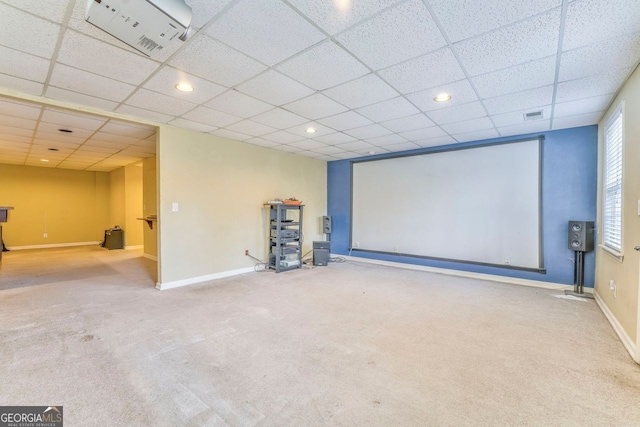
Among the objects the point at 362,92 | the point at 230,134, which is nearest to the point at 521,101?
the point at 362,92

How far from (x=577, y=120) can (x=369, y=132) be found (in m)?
2.79

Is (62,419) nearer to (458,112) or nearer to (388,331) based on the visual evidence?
(388,331)

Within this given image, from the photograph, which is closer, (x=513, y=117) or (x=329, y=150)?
(x=513, y=117)

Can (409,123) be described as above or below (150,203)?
above

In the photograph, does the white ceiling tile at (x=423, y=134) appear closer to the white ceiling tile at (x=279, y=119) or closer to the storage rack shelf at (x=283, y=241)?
the white ceiling tile at (x=279, y=119)

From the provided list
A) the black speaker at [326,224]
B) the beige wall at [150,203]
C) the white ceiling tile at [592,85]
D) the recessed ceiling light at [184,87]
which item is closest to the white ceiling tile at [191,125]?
the recessed ceiling light at [184,87]

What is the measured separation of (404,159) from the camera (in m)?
5.89

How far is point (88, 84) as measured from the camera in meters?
2.84

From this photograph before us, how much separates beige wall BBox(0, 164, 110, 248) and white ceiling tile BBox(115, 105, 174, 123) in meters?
7.31

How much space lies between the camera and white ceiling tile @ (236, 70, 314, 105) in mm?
2707

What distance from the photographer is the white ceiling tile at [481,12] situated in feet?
5.64

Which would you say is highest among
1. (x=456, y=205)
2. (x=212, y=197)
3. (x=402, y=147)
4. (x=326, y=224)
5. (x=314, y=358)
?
(x=402, y=147)

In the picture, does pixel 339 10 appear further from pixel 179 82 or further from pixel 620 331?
pixel 620 331

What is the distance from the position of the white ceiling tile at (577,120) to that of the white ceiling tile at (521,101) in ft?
2.84
